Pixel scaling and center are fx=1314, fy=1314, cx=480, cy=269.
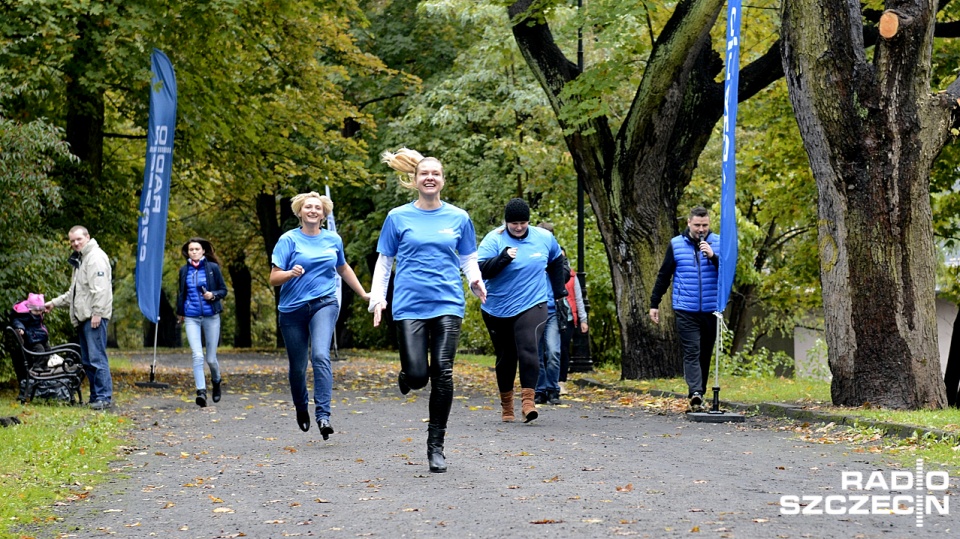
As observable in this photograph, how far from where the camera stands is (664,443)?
34.8 ft

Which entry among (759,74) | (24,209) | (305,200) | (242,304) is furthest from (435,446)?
(242,304)

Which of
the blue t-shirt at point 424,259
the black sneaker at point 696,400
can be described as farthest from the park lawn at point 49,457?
the black sneaker at point 696,400

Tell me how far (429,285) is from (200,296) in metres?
6.67

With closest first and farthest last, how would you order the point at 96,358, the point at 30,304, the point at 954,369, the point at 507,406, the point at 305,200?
1. the point at 305,200
2. the point at 507,406
3. the point at 96,358
4. the point at 30,304
5. the point at 954,369

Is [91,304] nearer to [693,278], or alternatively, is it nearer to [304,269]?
[304,269]

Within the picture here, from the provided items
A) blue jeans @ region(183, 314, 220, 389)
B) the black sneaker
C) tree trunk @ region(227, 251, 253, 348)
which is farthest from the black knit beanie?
tree trunk @ region(227, 251, 253, 348)

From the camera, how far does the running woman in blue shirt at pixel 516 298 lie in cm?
1209

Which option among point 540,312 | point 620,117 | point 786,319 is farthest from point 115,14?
point 786,319

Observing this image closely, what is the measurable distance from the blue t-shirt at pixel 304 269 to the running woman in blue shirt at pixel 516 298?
6.04ft

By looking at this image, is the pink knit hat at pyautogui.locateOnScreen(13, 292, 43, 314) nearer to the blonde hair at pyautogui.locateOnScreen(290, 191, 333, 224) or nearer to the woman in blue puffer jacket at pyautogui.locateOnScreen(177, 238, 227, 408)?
the woman in blue puffer jacket at pyautogui.locateOnScreen(177, 238, 227, 408)

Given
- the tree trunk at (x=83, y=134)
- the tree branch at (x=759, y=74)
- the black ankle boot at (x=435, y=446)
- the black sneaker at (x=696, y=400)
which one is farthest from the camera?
the tree trunk at (x=83, y=134)

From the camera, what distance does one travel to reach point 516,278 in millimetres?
12211

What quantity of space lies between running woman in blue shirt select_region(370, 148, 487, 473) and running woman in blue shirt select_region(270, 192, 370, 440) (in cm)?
166

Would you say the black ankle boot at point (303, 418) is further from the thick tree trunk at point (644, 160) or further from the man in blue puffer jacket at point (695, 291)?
the thick tree trunk at point (644, 160)
